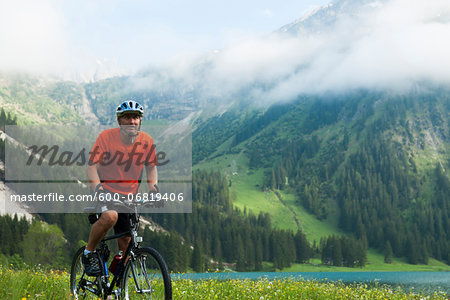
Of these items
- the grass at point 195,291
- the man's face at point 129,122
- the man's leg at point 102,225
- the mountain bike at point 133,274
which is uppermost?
the man's face at point 129,122

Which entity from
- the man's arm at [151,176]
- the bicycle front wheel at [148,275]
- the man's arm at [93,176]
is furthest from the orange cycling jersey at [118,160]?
the bicycle front wheel at [148,275]

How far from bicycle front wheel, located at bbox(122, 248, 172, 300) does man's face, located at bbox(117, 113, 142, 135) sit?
2.70 meters

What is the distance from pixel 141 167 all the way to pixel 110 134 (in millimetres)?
1039

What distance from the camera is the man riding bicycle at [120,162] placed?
8898mm

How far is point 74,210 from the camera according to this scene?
151 m

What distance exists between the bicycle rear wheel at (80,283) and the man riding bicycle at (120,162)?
576 mm

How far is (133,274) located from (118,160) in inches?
97.2

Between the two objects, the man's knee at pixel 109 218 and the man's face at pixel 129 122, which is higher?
the man's face at pixel 129 122

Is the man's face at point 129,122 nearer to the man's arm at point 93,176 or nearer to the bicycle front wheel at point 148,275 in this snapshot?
the man's arm at point 93,176

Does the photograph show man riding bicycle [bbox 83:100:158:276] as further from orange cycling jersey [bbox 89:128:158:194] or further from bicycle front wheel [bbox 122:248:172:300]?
bicycle front wheel [bbox 122:248:172:300]

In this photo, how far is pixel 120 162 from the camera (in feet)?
28.9

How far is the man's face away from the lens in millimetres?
9094

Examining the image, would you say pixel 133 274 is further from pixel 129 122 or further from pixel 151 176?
pixel 129 122

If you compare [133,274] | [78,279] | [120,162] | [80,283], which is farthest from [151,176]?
[78,279]
